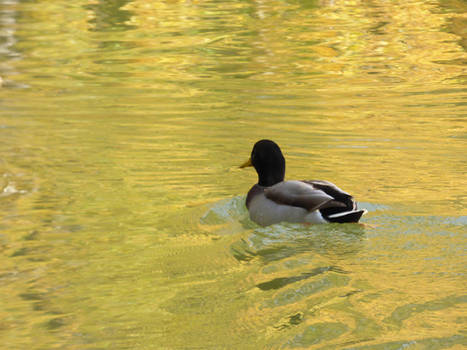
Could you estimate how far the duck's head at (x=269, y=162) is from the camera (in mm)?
8281

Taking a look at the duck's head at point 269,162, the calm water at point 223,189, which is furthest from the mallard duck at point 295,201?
the calm water at point 223,189

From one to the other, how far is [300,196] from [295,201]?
0.06 meters

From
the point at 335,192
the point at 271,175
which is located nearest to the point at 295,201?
the point at 335,192

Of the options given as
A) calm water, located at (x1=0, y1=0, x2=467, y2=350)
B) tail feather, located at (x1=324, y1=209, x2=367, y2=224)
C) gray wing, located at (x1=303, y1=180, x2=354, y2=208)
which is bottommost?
calm water, located at (x1=0, y1=0, x2=467, y2=350)

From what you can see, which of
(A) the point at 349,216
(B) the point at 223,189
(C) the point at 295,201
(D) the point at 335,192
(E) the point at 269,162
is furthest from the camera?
(B) the point at 223,189

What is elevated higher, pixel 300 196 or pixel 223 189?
pixel 300 196

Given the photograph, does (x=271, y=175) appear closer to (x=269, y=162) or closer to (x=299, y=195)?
(x=269, y=162)

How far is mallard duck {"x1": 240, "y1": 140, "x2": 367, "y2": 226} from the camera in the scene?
23.8 feet

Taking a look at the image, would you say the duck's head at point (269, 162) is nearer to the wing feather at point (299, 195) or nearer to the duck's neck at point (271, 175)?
the duck's neck at point (271, 175)

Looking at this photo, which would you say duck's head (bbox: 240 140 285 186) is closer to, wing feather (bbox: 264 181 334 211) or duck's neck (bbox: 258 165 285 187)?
duck's neck (bbox: 258 165 285 187)

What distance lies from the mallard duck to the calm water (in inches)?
5.1

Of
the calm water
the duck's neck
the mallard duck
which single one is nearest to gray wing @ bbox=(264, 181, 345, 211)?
the mallard duck

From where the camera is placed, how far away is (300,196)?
24.6 ft

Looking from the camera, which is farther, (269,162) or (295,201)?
(269,162)
